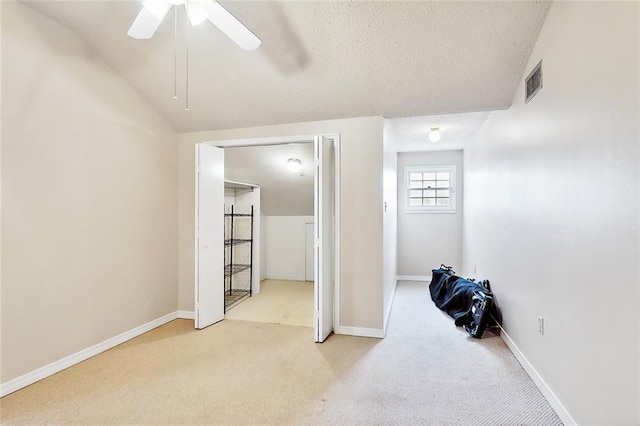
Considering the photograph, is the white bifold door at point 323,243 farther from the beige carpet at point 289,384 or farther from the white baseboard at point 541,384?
the white baseboard at point 541,384

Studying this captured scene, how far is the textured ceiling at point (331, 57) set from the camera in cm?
213

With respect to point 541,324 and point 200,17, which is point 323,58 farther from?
point 541,324

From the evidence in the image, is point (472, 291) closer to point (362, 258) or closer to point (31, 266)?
point (362, 258)

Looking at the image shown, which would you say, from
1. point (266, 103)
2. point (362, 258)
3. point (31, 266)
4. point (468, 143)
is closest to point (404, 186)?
point (468, 143)

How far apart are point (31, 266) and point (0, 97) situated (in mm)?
1151

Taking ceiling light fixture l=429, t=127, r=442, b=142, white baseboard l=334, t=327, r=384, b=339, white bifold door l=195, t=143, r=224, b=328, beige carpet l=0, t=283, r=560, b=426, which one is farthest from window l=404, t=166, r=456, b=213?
white bifold door l=195, t=143, r=224, b=328

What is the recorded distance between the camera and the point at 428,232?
18.2ft

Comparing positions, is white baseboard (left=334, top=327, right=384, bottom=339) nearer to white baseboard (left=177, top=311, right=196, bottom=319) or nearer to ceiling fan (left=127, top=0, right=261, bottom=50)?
white baseboard (left=177, top=311, right=196, bottom=319)

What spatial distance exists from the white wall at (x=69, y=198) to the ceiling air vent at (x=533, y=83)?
341cm

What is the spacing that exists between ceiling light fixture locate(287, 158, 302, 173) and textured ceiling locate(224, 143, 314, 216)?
0.05 metres

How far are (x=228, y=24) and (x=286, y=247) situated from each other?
433 cm

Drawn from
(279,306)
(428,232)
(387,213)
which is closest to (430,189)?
(428,232)

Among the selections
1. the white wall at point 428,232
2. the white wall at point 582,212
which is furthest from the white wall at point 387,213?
the white wall at point 428,232

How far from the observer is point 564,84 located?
72.2 inches
